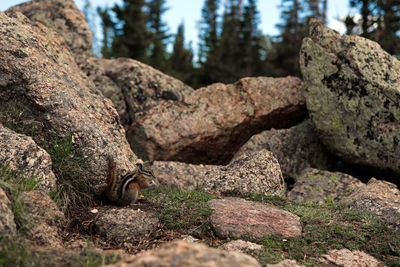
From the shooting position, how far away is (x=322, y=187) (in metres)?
8.31

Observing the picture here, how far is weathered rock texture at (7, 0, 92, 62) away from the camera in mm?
11586

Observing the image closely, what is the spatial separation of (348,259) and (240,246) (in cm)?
130

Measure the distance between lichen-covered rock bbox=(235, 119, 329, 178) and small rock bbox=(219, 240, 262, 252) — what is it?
4741mm

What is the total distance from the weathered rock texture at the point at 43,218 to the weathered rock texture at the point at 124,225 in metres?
0.48

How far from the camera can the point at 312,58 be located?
9195 millimetres

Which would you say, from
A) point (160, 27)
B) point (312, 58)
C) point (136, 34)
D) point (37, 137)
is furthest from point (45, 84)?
point (160, 27)

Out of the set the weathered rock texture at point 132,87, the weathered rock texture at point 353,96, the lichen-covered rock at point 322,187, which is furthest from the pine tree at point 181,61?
the lichen-covered rock at point 322,187

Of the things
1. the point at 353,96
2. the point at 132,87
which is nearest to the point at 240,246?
the point at 353,96

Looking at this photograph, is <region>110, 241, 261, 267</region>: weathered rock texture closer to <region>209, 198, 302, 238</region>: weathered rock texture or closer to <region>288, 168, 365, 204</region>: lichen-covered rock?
<region>209, 198, 302, 238</region>: weathered rock texture

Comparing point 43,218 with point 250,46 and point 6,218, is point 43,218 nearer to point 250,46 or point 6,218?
point 6,218

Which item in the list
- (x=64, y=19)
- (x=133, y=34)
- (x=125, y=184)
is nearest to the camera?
(x=125, y=184)

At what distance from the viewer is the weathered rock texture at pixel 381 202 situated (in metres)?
5.67

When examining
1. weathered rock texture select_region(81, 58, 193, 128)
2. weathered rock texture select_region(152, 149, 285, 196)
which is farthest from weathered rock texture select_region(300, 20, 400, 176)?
weathered rock texture select_region(81, 58, 193, 128)

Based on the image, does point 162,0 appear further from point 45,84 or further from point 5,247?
point 5,247
